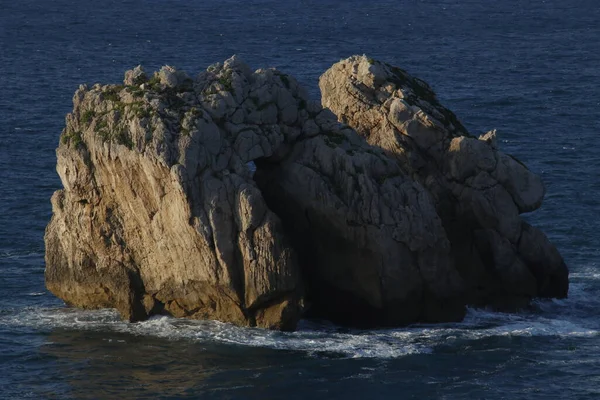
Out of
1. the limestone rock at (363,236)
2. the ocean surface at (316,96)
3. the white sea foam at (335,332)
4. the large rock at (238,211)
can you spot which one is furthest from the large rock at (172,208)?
the limestone rock at (363,236)

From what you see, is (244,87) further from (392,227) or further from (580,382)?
(580,382)

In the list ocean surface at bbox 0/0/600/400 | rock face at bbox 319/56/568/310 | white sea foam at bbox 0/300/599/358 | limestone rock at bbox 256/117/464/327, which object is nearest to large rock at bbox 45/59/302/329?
white sea foam at bbox 0/300/599/358

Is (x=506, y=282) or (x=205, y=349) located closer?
(x=205, y=349)

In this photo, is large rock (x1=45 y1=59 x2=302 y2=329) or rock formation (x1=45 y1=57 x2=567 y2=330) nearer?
large rock (x1=45 y1=59 x2=302 y2=329)

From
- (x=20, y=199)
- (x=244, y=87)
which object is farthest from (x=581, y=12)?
(x=244, y=87)

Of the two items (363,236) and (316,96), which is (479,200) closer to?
(363,236)

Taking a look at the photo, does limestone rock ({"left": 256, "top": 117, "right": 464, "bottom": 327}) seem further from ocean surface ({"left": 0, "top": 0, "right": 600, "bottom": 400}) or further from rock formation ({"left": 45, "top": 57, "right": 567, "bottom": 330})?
ocean surface ({"left": 0, "top": 0, "right": 600, "bottom": 400})
